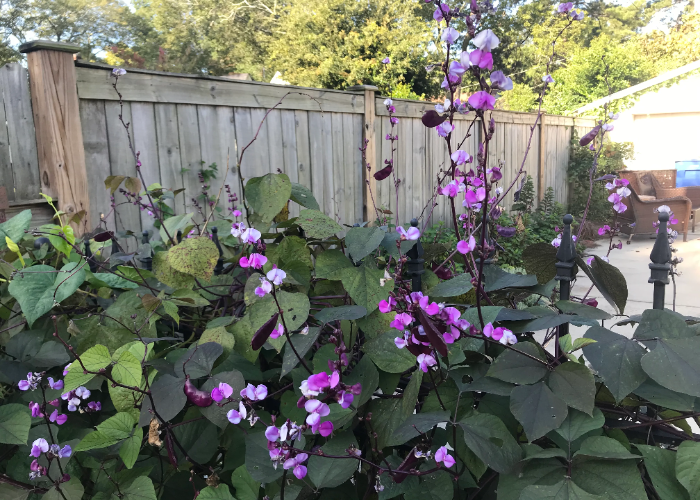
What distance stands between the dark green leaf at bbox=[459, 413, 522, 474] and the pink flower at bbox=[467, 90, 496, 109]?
1.33ft

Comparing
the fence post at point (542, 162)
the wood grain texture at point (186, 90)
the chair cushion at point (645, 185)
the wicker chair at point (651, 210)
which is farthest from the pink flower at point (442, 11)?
the chair cushion at point (645, 185)

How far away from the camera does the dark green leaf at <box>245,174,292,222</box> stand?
102 cm

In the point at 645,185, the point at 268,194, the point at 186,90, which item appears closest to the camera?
the point at 268,194

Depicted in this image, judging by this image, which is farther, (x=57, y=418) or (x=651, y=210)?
(x=651, y=210)

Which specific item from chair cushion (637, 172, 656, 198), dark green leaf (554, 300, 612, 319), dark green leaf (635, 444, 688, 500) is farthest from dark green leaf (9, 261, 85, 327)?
chair cushion (637, 172, 656, 198)

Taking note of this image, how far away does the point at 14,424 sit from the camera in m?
0.88

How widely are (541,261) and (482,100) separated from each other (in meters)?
0.57

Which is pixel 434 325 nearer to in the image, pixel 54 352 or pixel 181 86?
pixel 54 352

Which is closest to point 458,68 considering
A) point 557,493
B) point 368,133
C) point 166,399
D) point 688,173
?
point 557,493

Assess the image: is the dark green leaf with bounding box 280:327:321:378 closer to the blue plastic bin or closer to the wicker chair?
the wicker chair

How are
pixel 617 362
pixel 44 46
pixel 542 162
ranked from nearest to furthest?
1. pixel 617 362
2. pixel 44 46
3. pixel 542 162

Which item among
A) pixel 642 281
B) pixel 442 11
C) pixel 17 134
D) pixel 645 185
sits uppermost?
pixel 442 11

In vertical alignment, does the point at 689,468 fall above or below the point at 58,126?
below

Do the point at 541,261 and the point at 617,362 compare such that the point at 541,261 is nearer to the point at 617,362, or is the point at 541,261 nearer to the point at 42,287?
the point at 617,362
